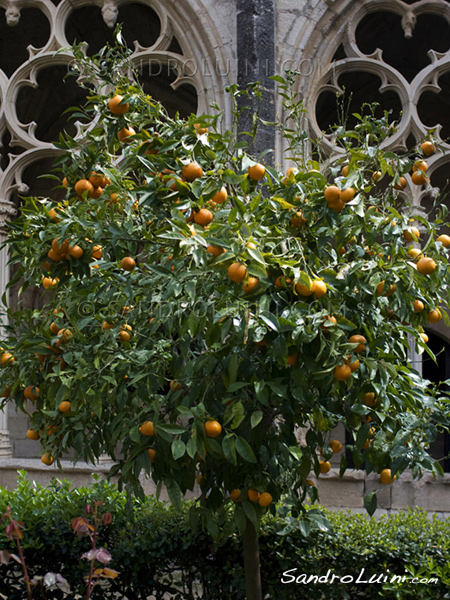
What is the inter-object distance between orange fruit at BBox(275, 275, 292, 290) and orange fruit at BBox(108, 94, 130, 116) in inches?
32.5

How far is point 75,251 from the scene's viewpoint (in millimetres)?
2350

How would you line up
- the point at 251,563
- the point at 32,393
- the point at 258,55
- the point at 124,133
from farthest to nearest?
the point at 258,55 < the point at 251,563 < the point at 32,393 < the point at 124,133

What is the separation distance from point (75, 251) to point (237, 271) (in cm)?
72

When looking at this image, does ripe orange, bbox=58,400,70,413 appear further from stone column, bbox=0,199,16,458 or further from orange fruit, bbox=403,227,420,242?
stone column, bbox=0,199,16,458

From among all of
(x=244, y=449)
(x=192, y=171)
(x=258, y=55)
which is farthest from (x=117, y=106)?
(x=258, y=55)

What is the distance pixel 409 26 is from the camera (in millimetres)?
5750

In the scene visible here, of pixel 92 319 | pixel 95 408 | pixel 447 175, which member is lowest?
pixel 95 408

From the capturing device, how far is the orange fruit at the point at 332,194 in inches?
86.2

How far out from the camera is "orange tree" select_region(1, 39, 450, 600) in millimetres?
2080

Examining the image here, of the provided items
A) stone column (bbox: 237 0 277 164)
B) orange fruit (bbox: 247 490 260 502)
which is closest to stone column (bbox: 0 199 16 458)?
stone column (bbox: 237 0 277 164)

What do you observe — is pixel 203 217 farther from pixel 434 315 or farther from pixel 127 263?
pixel 434 315

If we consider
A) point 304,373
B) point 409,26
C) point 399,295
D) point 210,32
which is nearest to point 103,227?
point 304,373

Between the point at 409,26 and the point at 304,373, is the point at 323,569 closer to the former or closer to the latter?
the point at 304,373

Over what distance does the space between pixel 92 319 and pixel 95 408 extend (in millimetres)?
341
